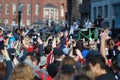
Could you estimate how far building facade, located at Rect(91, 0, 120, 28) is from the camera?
44.8 metres

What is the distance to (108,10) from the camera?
4922cm

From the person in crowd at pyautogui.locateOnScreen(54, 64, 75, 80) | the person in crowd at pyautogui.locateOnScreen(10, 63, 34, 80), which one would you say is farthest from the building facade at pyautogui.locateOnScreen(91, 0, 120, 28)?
the person in crowd at pyautogui.locateOnScreen(10, 63, 34, 80)

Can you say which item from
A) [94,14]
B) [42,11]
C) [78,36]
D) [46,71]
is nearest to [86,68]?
[46,71]

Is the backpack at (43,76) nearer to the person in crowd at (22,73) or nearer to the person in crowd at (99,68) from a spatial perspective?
the person in crowd at (99,68)

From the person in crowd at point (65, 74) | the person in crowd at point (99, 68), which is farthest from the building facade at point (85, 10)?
the person in crowd at point (65, 74)

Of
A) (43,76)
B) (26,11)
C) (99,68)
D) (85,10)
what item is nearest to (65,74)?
(99,68)

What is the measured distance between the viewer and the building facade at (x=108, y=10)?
44.8 m

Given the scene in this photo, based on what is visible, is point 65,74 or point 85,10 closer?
point 65,74

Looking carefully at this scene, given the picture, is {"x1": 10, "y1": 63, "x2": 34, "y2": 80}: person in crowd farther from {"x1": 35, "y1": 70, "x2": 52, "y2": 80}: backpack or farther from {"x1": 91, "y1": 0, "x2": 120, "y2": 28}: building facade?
{"x1": 91, "y1": 0, "x2": 120, "y2": 28}: building facade

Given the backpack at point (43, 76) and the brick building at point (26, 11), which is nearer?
the backpack at point (43, 76)

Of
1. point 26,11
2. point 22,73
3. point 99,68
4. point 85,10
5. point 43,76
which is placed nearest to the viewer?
→ point 22,73

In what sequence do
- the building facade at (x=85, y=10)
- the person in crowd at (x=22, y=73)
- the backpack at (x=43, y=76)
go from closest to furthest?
the person in crowd at (x=22, y=73)
the backpack at (x=43, y=76)
the building facade at (x=85, y=10)

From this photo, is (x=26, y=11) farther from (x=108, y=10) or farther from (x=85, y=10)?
(x=108, y=10)

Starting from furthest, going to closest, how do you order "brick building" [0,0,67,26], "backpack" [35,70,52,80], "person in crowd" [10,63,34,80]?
"brick building" [0,0,67,26], "backpack" [35,70,52,80], "person in crowd" [10,63,34,80]
